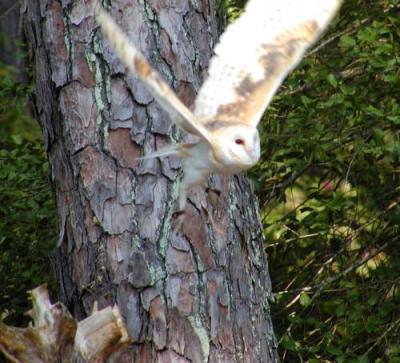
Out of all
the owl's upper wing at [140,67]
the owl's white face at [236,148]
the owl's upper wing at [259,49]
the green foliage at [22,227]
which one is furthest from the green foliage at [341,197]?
the owl's upper wing at [140,67]

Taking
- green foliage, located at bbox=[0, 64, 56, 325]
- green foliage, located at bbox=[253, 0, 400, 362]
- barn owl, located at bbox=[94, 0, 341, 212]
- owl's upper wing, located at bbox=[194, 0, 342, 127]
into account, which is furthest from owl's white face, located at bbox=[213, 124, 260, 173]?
green foliage, located at bbox=[0, 64, 56, 325]

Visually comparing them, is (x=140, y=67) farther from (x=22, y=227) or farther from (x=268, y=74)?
(x=22, y=227)

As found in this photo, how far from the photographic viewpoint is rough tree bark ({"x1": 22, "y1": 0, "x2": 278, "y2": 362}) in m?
3.80

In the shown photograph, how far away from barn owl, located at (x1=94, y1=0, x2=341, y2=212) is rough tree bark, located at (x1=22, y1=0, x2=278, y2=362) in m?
0.18

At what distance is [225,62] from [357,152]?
3.21 ft

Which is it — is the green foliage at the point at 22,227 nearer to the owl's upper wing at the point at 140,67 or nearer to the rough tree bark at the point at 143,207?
the rough tree bark at the point at 143,207

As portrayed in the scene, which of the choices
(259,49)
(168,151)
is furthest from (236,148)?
(259,49)

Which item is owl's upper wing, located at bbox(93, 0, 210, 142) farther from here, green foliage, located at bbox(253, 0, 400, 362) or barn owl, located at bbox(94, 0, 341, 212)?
green foliage, located at bbox(253, 0, 400, 362)

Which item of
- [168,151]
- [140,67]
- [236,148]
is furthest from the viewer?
[168,151]

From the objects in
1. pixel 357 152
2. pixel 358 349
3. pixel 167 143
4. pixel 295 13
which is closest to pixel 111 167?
pixel 167 143

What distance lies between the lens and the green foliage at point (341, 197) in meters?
4.55

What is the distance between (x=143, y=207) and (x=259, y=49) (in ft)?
2.24

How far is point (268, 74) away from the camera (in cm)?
371

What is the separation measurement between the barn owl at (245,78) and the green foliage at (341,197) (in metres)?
0.71
